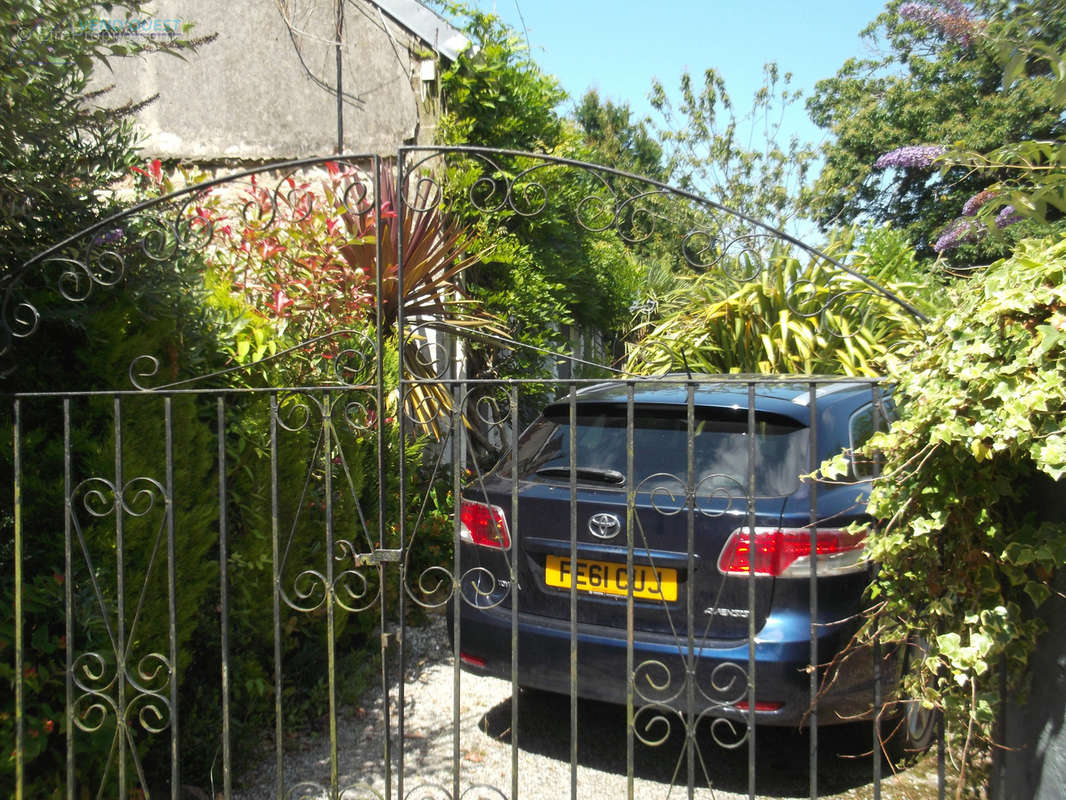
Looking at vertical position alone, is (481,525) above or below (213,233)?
below

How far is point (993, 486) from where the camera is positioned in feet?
7.07

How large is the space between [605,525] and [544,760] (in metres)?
1.29

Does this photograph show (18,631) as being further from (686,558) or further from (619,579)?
(686,558)

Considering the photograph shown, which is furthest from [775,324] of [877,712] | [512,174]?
[877,712]

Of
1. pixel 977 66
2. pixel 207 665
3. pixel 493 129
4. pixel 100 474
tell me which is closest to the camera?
pixel 100 474

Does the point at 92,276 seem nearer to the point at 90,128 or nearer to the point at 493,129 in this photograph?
the point at 90,128

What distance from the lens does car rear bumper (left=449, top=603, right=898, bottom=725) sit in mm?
2986

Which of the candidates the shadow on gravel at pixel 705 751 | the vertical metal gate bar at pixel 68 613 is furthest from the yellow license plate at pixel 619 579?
the vertical metal gate bar at pixel 68 613

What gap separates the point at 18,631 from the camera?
8.94ft

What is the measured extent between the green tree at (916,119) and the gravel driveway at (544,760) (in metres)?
18.6

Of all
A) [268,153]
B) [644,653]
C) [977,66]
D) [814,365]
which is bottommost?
[644,653]

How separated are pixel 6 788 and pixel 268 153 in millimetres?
6282

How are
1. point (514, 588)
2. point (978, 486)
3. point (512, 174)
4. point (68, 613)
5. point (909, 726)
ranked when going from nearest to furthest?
point (978, 486) < point (514, 588) < point (68, 613) < point (909, 726) < point (512, 174)

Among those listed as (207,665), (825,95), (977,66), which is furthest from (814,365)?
(825,95)
